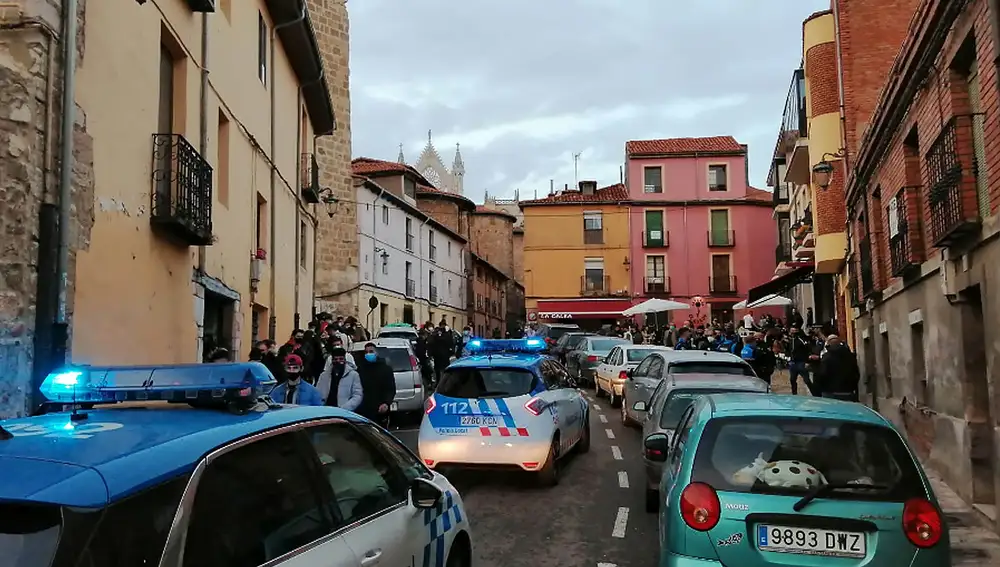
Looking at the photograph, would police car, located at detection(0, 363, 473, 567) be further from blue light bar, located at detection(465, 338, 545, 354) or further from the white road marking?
blue light bar, located at detection(465, 338, 545, 354)

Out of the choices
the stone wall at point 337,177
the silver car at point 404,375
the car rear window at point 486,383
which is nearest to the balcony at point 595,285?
the stone wall at point 337,177

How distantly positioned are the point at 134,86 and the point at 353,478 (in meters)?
6.75

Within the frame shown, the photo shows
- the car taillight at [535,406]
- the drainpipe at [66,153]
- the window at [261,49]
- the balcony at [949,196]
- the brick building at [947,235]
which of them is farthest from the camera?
the window at [261,49]

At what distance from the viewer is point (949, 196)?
28.7 feet

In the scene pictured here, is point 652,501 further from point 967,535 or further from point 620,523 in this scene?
point 967,535

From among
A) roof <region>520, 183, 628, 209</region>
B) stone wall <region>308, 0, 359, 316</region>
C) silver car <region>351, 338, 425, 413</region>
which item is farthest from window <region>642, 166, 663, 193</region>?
silver car <region>351, 338, 425, 413</region>

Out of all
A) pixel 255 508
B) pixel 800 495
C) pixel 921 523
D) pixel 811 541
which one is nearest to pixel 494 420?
pixel 800 495

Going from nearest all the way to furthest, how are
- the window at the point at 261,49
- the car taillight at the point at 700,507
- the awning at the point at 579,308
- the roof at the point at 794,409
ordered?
the car taillight at the point at 700,507
the roof at the point at 794,409
the window at the point at 261,49
the awning at the point at 579,308

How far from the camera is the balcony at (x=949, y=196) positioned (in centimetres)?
828

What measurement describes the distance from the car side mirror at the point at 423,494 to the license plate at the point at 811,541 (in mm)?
1811

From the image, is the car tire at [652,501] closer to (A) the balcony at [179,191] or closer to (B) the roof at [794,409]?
(B) the roof at [794,409]

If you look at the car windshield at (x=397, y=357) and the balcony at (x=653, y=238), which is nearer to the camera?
the car windshield at (x=397, y=357)

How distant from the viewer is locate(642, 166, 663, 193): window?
166 ft

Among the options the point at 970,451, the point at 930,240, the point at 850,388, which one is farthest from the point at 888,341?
the point at 970,451
